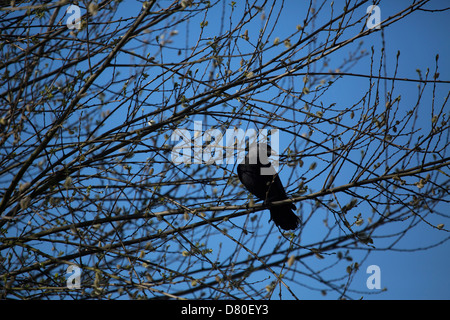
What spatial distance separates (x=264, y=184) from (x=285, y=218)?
17.3 inches

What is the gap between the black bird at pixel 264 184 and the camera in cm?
472

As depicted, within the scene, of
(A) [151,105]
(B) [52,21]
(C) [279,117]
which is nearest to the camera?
(C) [279,117]

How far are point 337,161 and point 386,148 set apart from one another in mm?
393

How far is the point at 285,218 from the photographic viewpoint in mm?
4762

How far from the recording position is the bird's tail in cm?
471

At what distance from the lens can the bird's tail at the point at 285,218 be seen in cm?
471

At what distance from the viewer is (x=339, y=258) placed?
3342 millimetres

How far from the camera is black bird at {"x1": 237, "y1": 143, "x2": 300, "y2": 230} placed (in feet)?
15.5

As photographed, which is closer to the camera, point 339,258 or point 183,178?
point 339,258

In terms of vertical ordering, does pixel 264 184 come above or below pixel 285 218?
above

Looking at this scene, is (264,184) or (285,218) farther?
(264,184)

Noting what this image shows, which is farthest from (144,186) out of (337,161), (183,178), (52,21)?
(52,21)
